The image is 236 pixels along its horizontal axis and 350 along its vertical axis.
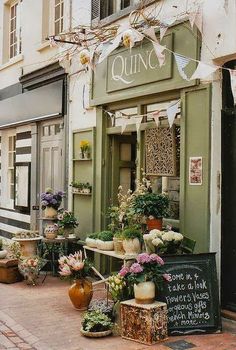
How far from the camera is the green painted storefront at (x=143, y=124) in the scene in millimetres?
6680

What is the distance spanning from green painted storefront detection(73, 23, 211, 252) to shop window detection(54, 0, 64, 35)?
258 centimetres

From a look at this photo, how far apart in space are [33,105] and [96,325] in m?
6.63

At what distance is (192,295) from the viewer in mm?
5844

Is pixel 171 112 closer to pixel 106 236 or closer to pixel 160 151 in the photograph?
pixel 160 151

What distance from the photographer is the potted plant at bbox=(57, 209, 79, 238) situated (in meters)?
9.08

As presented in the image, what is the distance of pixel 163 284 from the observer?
579cm

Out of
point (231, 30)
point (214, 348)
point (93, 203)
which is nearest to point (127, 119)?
point (93, 203)

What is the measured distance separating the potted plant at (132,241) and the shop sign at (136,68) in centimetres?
223

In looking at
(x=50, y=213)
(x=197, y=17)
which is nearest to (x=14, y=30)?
(x=50, y=213)

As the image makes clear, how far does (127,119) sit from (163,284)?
3.08m

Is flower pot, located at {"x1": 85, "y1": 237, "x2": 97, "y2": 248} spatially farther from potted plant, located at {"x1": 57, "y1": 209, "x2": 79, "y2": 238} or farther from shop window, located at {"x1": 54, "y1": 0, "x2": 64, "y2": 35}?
shop window, located at {"x1": 54, "y1": 0, "x2": 64, "y2": 35}

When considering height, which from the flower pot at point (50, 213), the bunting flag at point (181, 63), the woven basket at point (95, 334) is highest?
the bunting flag at point (181, 63)

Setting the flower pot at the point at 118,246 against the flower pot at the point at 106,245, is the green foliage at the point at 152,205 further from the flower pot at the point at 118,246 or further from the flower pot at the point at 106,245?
the flower pot at the point at 106,245

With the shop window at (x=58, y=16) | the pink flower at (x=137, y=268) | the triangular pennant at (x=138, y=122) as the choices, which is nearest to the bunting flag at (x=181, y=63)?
the triangular pennant at (x=138, y=122)
